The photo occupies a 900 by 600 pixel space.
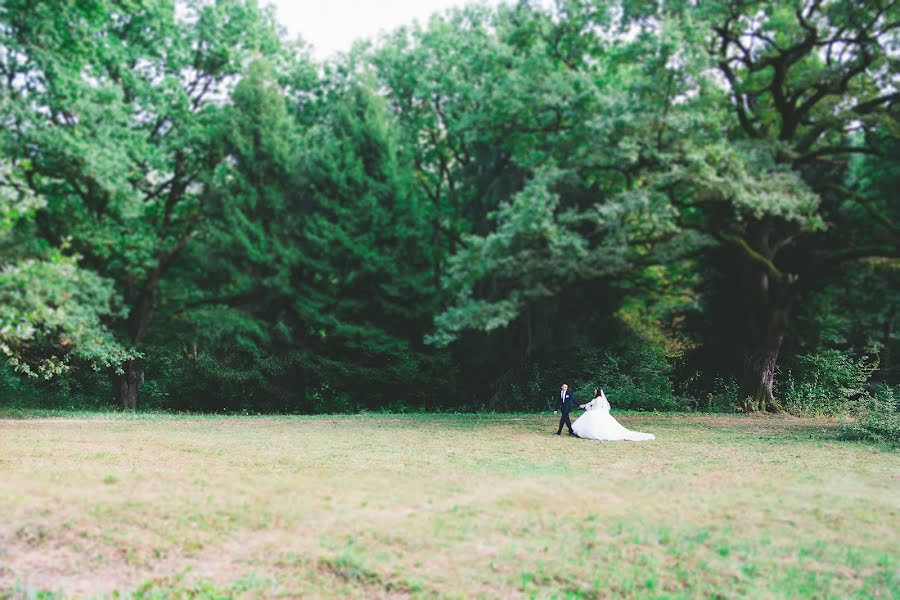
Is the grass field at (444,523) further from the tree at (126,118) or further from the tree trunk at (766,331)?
the tree at (126,118)

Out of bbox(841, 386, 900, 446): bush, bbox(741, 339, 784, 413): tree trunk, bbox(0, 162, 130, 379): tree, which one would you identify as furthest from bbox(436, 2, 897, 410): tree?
bbox(0, 162, 130, 379): tree

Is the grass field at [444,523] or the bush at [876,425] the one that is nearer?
the grass field at [444,523]

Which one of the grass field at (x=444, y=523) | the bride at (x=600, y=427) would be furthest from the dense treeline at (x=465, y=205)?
the grass field at (x=444, y=523)

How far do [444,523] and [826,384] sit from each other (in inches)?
793

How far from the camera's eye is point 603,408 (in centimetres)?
1648

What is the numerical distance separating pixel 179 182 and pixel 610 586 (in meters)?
26.5

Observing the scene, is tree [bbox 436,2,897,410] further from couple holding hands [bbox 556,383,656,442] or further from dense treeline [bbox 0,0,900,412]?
couple holding hands [bbox 556,383,656,442]

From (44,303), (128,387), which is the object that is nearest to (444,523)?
(44,303)

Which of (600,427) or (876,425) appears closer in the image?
(876,425)

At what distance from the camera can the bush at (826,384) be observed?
74.6 feet

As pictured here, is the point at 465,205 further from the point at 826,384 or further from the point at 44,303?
the point at 44,303

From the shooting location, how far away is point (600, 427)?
16.2 meters

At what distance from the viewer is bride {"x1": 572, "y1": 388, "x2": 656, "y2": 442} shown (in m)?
16.1

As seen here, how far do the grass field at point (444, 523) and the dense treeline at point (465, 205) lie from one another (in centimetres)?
725
